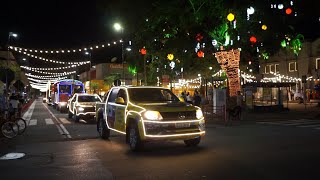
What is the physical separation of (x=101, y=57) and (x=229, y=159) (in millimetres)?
80344

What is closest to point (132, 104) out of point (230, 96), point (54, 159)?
point (54, 159)

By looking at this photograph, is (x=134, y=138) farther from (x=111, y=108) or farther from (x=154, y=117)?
(x=111, y=108)

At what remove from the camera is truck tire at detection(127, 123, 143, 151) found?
11180 millimetres

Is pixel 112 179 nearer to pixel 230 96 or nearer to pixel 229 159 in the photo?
pixel 229 159

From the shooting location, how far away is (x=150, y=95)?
12719mm

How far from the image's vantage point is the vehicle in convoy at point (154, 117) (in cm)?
1091

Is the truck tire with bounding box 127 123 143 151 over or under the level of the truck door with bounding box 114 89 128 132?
under

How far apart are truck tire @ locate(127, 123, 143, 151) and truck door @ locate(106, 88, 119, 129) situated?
1.75 metres

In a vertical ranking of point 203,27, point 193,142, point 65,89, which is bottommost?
point 193,142

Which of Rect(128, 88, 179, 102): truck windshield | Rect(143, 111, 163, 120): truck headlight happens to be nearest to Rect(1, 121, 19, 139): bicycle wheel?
Rect(128, 88, 179, 102): truck windshield

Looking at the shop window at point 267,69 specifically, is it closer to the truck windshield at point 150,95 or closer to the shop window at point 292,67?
the shop window at point 292,67

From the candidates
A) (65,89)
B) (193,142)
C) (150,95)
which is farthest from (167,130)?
(65,89)

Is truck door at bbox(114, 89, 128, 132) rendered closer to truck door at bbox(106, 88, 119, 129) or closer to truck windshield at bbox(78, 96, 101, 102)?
truck door at bbox(106, 88, 119, 129)

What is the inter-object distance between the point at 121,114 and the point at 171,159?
3122mm
